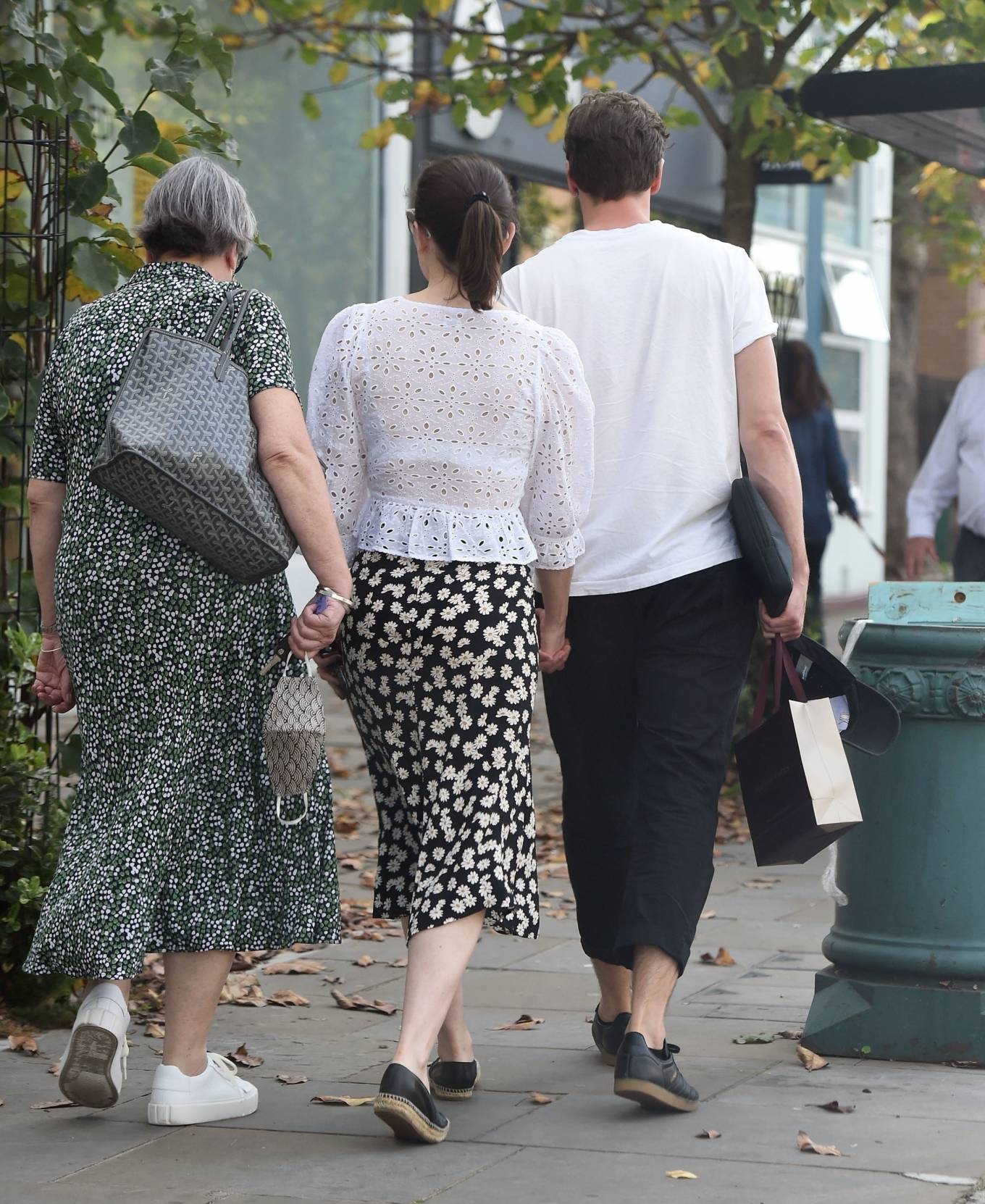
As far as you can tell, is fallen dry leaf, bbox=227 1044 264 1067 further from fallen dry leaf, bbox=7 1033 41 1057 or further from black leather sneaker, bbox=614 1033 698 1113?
black leather sneaker, bbox=614 1033 698 1113

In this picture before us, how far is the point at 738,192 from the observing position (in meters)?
8.50

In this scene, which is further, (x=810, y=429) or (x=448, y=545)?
(x=810, y=429)

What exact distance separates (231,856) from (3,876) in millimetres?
1051

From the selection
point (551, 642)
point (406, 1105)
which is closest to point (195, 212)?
point (551, 642)

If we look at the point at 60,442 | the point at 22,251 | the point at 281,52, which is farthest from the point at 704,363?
the point at 281,52

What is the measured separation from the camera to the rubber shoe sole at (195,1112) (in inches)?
150

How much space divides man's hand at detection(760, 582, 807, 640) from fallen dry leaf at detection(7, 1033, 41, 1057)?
1962mm

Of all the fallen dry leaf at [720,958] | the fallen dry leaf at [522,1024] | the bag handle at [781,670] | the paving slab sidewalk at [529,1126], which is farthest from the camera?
the fallen dry leaf at [720,958]

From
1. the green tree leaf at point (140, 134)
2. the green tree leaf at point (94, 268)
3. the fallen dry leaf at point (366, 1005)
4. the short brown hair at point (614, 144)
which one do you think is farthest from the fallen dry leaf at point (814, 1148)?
the green tree leaf at point (140, 134)

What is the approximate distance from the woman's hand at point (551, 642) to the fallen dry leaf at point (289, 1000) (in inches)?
57.5

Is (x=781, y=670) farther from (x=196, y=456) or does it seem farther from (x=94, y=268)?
(x=94, y=268)

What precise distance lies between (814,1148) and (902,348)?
15.1 metres

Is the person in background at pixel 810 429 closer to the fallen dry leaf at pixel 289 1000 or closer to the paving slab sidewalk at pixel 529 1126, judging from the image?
the paving slab sidewalk at pixel 529 1126

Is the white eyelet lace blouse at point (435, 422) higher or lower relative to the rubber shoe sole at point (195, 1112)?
higher
